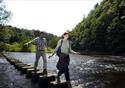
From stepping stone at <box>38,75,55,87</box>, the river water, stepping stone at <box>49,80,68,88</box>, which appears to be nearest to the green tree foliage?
the river water

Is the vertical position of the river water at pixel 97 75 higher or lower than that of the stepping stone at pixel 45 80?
lower

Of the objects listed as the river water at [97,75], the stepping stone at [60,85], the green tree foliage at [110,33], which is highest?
the green tree foliage at [110,33]

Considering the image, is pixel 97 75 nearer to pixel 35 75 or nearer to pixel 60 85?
pixel 35 75

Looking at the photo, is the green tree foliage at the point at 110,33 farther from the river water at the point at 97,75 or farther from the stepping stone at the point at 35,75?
the stepping stone at the point at 35,75

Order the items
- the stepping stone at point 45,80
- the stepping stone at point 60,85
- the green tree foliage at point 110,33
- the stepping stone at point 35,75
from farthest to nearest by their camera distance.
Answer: the green tree foliage at point 110,33 < the stepping stone at point 35,75 < the stepping stone at point 45,80 < the stepping stone at point 60,85

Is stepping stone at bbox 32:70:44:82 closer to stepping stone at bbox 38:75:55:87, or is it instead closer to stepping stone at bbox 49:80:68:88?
stepping stone at bbox 38:75:55:87

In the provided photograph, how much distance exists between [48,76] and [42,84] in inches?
23.5

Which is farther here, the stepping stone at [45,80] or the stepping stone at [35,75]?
the stepping stone at [35,75]

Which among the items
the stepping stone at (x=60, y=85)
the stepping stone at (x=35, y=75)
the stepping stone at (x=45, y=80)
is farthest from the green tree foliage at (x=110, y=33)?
the stepping stone at (x=60, y=85)

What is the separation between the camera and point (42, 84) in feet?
46.1

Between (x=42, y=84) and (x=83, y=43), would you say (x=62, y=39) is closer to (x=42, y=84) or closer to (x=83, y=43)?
(x=42, y=84)

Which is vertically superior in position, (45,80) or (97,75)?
(45,80)

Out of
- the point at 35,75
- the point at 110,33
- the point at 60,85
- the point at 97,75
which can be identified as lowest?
the point at 97,75

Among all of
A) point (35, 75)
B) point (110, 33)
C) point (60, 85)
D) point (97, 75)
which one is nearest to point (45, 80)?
point (35, 75)
